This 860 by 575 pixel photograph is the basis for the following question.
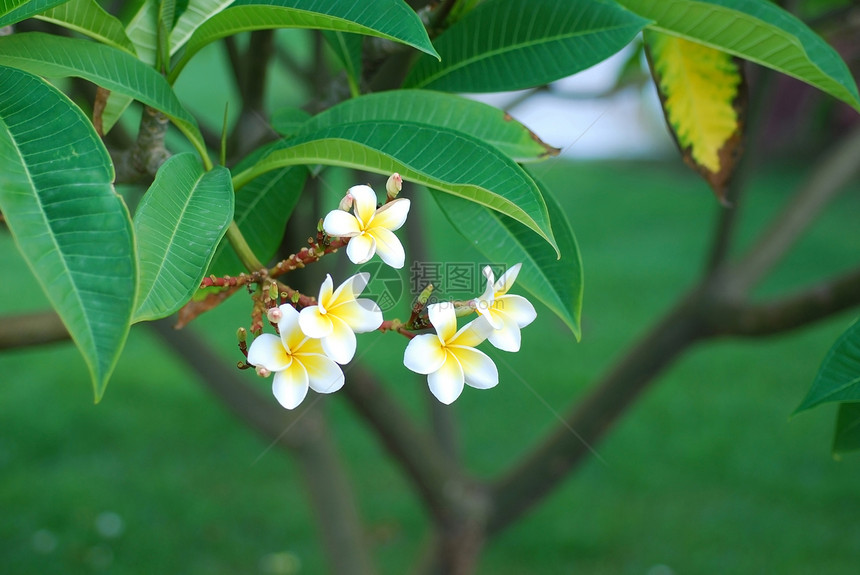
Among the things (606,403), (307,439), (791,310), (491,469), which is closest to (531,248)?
(791,310)

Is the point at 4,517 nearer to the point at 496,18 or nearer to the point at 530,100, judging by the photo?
the point at 530,100

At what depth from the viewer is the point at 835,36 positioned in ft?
4.16

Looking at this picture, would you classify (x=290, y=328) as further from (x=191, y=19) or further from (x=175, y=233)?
(x=191, y=19)

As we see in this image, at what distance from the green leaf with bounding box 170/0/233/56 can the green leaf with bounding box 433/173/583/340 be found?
0.21 meters

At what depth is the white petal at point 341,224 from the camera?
497 mm

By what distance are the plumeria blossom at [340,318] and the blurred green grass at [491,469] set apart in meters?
1.43

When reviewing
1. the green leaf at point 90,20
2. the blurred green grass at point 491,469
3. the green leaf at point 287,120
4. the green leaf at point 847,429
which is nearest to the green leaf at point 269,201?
the green leaf at point 287,120

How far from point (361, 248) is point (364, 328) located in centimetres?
5

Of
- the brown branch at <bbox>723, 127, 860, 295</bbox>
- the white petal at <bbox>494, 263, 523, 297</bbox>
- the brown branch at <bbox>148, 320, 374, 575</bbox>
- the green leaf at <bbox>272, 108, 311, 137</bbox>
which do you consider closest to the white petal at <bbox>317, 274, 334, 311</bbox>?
the white petal at <bbox>494, 263, 523, 297</bbox>

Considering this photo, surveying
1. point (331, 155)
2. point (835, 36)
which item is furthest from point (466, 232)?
point (835, 36)

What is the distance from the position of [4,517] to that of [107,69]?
257 cm

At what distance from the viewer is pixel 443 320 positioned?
19.6 inches

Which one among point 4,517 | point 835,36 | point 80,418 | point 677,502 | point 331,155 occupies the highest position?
point 331,155

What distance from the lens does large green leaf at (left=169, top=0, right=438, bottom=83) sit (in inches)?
19.7
